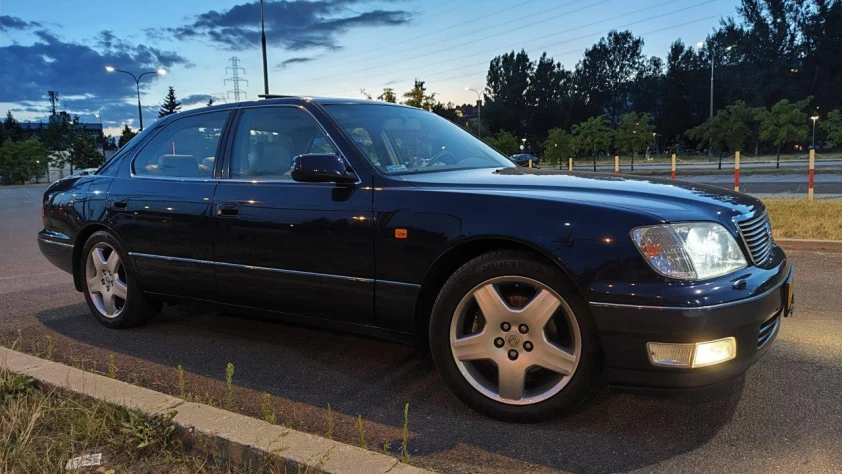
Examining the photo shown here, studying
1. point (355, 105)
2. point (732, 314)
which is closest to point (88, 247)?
point (355, 105)

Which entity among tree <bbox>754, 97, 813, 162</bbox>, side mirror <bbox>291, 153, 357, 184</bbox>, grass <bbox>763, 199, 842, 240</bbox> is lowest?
grass <bbox>763, 199, 842, 240</bbox>

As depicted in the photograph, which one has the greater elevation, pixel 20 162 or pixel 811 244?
pixel 20 162

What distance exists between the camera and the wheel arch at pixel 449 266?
270 centimetres

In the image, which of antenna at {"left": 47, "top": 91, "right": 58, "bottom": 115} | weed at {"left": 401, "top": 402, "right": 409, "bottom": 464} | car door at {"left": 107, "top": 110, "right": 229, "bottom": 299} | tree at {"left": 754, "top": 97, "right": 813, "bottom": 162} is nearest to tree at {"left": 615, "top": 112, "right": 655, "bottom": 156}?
tree at {"left": 754, "top": 97, "right": 813, "bottom": 162}

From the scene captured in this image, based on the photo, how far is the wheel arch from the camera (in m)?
2.70

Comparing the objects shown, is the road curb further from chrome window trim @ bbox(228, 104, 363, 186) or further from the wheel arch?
chrome window trim @ bbox(228, 104, 363, 186)

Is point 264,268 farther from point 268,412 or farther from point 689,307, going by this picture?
point 689,307

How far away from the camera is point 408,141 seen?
3.80 m

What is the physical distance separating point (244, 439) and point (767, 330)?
7.39 ft

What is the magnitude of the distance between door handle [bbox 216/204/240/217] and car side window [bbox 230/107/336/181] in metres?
0.21

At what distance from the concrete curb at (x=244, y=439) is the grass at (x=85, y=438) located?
0.06 m

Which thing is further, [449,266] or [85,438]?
[449,266]

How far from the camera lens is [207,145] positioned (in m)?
4.10

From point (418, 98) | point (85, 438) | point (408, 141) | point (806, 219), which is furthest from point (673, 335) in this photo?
point (418, 98)
